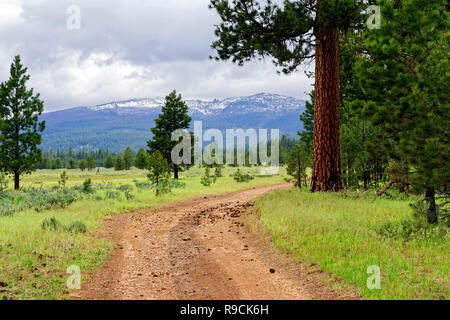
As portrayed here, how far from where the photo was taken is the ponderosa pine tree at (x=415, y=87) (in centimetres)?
630

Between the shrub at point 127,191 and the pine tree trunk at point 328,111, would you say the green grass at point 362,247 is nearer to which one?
the pine tree trunk at point 328,111

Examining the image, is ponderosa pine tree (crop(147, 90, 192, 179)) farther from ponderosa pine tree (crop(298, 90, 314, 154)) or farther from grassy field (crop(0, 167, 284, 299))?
grassy field (crop(0, 167, 284, 299))

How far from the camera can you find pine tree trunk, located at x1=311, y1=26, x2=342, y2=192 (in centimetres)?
1375

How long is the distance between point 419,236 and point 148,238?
22.4 ft

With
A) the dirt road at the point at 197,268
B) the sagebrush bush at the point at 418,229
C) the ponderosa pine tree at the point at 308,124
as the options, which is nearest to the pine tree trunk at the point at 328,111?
the dirt road at the point at 197,268

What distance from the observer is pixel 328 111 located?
13766mm

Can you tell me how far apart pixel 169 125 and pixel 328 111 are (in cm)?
2905

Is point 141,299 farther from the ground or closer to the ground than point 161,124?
closer to the ground

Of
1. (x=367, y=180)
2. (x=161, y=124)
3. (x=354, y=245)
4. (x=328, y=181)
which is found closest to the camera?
(x=354, y=245)

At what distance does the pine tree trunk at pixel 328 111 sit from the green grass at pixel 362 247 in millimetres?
3157

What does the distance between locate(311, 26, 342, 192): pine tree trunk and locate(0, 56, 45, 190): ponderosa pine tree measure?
2386 cm
